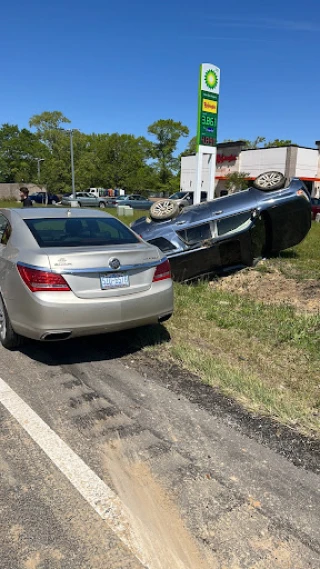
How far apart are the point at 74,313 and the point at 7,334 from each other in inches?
40.1

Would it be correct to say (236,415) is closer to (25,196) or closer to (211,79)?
(25,196)

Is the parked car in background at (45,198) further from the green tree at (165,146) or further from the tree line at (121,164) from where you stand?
the green tree at (165,146)

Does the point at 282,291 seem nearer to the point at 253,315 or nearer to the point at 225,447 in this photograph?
the point at 253,315

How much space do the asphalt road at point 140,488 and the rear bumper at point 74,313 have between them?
53 cm

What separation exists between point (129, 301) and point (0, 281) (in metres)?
1.38

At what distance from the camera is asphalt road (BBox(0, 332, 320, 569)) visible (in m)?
2.13

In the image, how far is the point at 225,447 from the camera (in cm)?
299

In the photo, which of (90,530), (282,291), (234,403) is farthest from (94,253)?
(282,291)

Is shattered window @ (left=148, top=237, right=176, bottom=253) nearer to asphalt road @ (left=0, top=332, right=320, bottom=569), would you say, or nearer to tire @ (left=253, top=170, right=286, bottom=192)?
tire @ (left=253, top=170, right=286, bottom=192)

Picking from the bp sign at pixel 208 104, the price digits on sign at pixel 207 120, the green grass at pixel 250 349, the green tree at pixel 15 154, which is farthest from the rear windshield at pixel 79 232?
the green tree at pixel 15 154

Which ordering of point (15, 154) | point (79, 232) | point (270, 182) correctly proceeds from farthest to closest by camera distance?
point (15, 154), point (270, 182), point (79, 232)

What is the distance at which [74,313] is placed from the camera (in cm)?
392

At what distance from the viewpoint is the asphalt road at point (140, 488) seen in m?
2.13

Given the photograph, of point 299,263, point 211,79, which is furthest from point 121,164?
point 299,263
